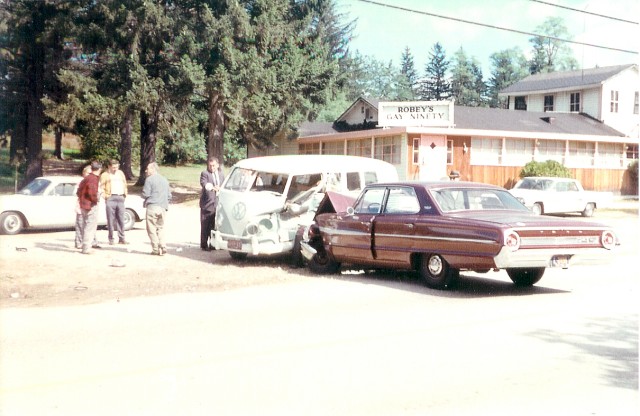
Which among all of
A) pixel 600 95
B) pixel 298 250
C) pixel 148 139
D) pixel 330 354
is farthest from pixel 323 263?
pixel 600 95

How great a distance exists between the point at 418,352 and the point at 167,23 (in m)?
29.1

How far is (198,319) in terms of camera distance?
30.3ft

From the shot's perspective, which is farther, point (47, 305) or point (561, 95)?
point (561, 95)

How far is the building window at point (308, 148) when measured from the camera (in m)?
45.8

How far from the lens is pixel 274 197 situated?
1442 centimetres

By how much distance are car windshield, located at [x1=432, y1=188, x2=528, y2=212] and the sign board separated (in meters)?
24.2

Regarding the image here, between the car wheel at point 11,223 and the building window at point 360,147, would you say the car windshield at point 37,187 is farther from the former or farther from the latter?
the building window at point 360,147

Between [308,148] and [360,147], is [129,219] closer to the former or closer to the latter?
[360,147]

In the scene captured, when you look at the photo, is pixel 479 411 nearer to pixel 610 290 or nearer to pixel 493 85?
pixel 610 290

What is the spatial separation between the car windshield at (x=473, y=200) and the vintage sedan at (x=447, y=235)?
1cm

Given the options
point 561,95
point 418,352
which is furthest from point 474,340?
point 561,95

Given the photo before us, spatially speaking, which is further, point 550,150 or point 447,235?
point 550,150

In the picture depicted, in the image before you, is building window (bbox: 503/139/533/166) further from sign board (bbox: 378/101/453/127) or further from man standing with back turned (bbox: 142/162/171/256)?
man standing with back turned (bbox: 142/162/171/256)

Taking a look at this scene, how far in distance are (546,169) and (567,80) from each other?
16.5 m
